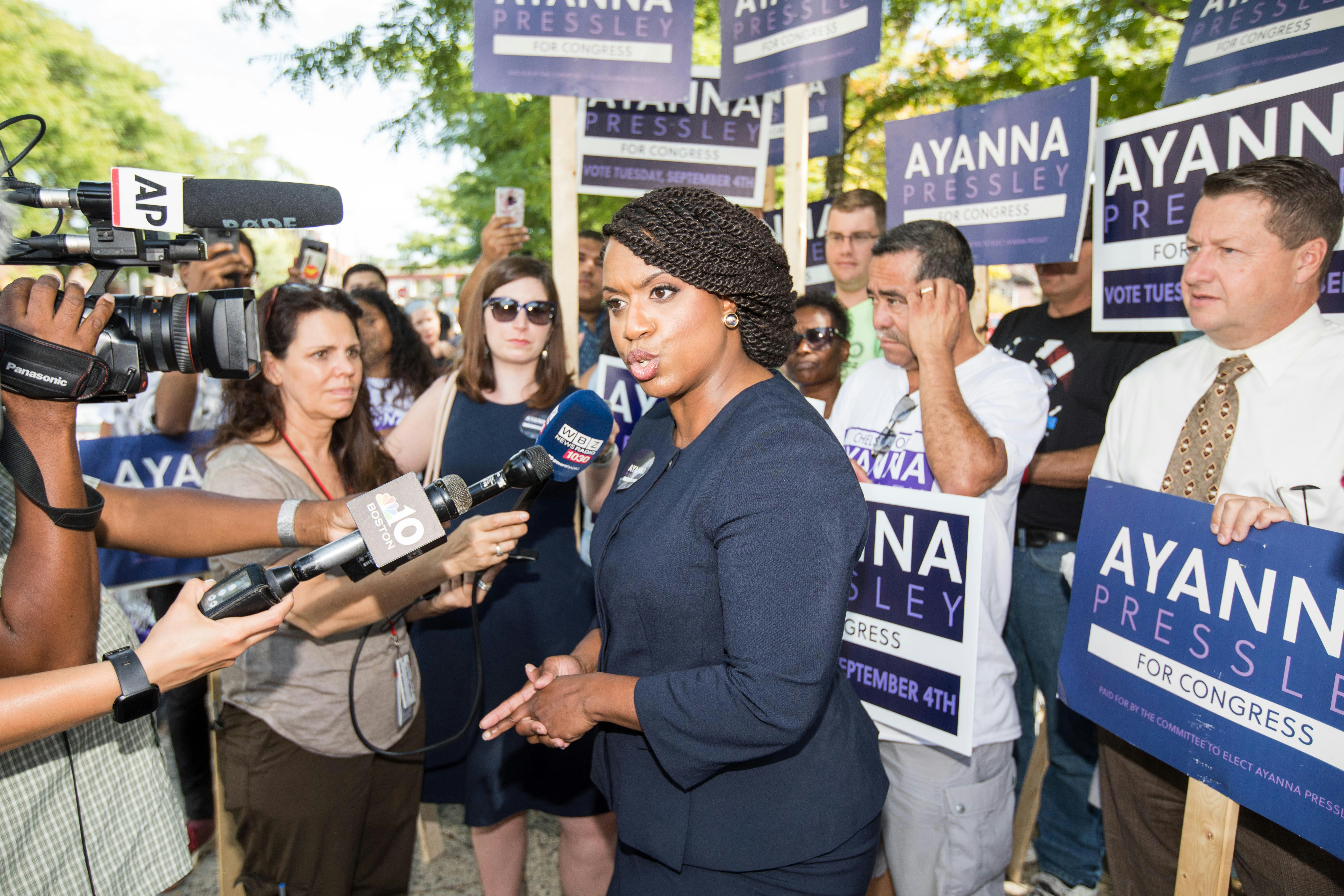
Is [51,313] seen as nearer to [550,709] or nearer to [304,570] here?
[304,570]

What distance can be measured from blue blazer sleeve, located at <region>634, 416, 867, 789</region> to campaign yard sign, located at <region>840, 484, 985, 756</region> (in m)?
0.89

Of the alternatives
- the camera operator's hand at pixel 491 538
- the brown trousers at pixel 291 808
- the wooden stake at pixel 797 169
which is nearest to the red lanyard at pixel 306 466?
the brown trousers at pixel 291 808

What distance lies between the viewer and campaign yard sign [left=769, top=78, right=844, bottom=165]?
5820 millimetres

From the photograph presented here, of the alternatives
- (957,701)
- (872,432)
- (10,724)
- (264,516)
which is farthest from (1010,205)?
(10,724)

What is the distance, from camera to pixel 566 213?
400 centimetres

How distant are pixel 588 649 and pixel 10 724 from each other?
3.69ft

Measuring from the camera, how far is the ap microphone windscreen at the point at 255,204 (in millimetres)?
1660

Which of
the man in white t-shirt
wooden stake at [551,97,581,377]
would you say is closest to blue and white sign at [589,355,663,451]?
wooden stake at [551,97,581,377]

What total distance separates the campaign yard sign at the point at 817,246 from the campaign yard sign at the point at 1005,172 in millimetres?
1412

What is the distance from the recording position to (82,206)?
5.16 ft

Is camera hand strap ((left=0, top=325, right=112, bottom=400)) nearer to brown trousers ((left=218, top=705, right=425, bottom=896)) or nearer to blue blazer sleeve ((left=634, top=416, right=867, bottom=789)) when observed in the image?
blue blazer sleeve ((left=634, top=416, right=867, bottom=789))

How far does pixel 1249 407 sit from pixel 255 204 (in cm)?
256

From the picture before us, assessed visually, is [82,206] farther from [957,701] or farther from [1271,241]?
[1271,241]

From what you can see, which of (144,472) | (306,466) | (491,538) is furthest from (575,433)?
(144,472)
